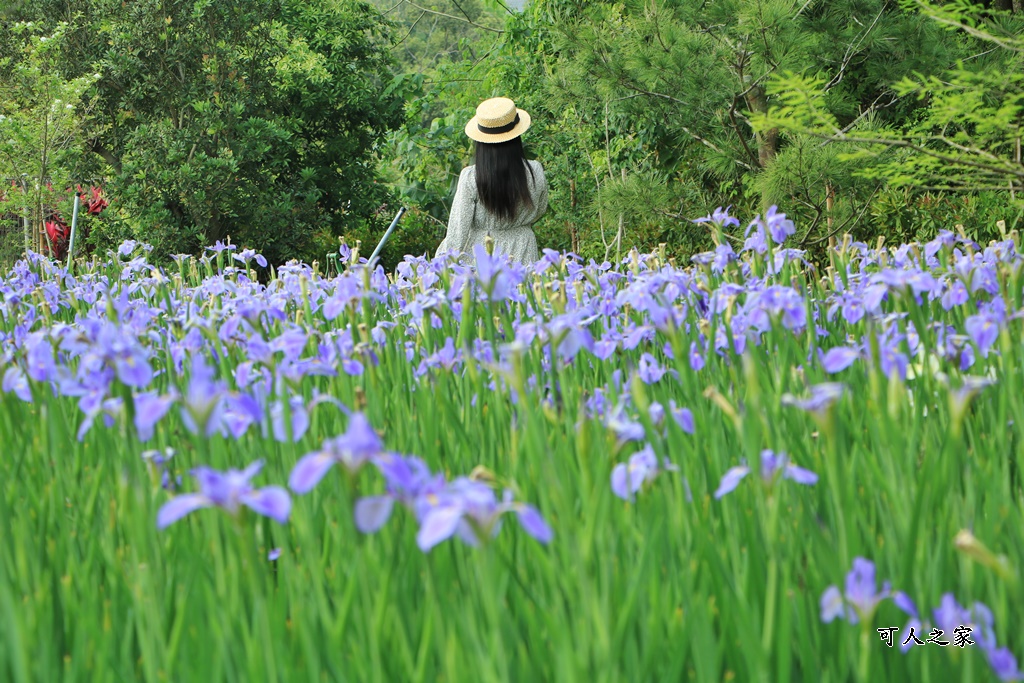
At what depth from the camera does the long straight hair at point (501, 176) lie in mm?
6012

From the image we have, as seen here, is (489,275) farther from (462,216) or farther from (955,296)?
(462,216)

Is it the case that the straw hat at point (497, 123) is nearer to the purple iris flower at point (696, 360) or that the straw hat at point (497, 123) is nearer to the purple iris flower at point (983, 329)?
the purple iris flower at point (696, 360)

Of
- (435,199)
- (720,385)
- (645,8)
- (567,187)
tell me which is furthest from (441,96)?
(720,385)

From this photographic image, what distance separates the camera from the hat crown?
19.3ft

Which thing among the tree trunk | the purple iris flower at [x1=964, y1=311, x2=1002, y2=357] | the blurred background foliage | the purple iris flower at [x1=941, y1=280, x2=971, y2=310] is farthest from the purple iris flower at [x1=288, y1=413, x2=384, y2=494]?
the tree trunk

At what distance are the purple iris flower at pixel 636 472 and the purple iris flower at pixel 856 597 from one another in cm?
28

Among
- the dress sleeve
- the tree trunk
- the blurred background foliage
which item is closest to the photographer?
the blurred background foliage

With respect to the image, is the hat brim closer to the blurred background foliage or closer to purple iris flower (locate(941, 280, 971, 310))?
the blurred background foliage

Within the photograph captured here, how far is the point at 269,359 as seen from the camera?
5.68 ft

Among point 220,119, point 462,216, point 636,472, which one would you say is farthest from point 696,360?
point 220,119

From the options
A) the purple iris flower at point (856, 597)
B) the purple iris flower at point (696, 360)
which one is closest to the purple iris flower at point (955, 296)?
the purple iris flower at point (696, 360)

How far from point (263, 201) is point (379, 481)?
1050cm

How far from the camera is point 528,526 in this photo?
87 centimetres

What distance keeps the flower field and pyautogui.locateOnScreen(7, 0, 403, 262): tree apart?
8399 millimetres
